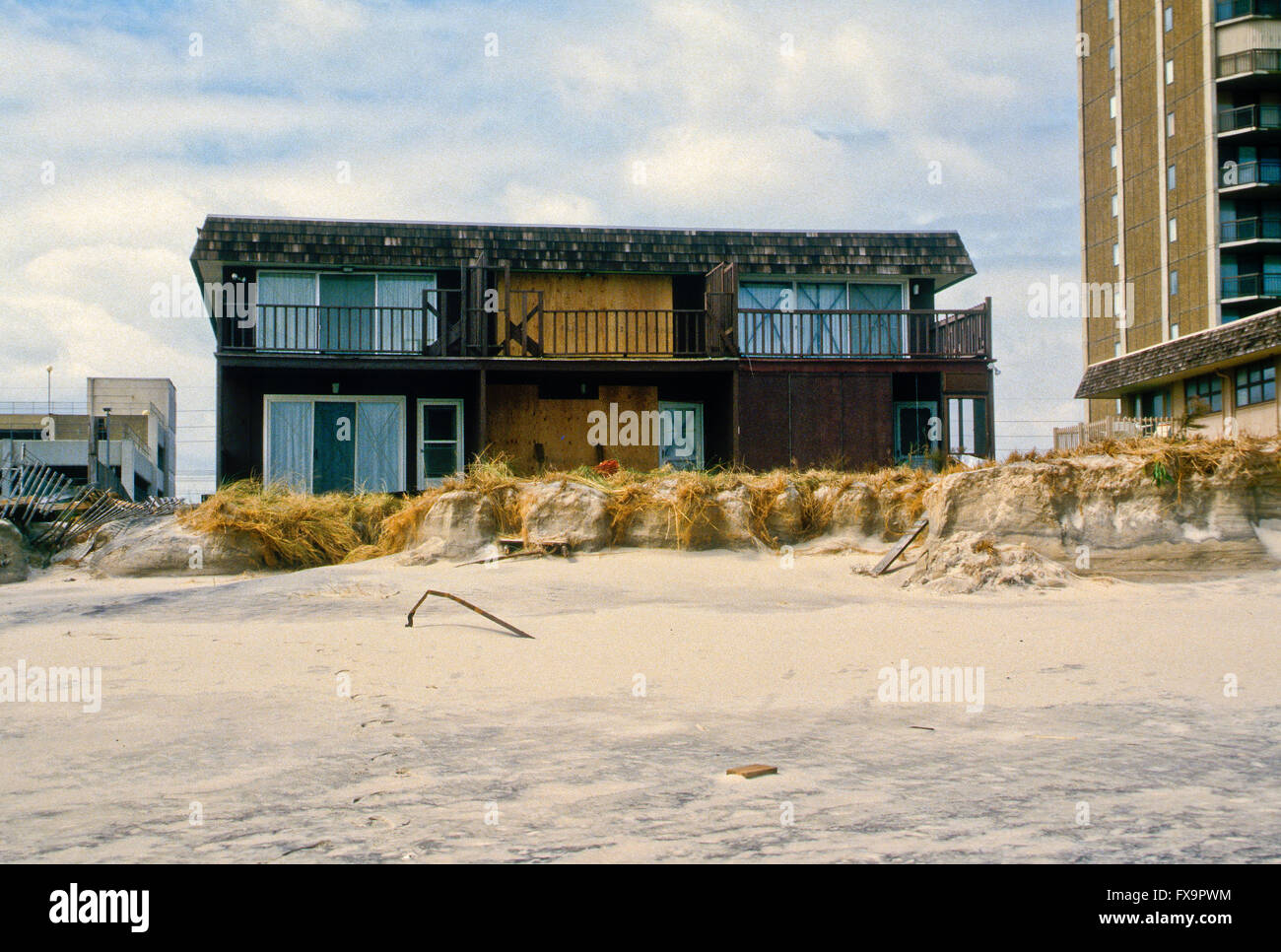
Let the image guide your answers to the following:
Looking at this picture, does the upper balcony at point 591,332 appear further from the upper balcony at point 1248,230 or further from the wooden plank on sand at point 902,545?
the upper balcony at point 1248,230

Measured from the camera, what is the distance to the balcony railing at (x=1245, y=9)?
46438mm

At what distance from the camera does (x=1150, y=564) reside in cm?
1221

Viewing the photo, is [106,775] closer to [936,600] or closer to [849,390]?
[936,600]

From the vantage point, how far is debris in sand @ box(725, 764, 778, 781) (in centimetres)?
507

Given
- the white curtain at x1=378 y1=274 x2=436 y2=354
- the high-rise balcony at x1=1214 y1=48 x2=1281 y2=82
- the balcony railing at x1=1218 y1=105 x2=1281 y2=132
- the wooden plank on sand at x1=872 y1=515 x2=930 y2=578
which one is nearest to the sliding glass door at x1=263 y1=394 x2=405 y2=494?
the white curtain at x1=378 y1=274 x2=436 y2=354

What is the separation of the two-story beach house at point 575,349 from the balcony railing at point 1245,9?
3315 cm

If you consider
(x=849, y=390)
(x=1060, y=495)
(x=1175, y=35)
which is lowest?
(x=1060, y=495)

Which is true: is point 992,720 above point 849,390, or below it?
below

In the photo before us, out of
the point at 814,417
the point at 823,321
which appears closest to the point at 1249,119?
the point at 823,321

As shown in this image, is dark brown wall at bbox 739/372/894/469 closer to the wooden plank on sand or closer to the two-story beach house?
the two-story beach house

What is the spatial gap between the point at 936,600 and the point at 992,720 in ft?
15.6

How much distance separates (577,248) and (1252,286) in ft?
120
